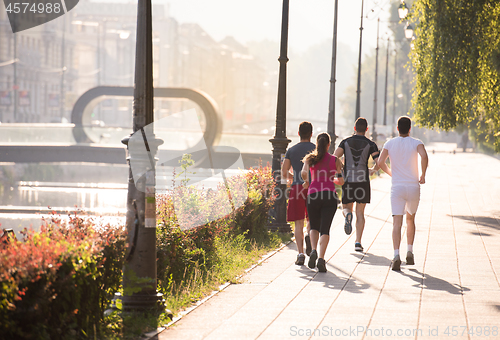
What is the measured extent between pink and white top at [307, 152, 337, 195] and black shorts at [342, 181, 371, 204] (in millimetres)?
1324

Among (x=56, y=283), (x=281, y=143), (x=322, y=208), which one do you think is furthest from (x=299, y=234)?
(x=56, y=283)

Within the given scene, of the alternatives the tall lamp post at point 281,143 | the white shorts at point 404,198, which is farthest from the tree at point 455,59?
the white shorts at point 404,198

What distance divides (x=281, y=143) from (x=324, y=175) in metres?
3.54

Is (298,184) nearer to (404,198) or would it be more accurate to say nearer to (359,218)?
(404,198)

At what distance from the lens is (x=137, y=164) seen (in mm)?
5945

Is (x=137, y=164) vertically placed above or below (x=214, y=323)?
above

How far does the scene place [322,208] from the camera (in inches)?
320

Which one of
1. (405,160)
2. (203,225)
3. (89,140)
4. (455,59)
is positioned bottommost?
(89,140)

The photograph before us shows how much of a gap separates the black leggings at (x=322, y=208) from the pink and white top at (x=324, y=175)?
2.5 inches

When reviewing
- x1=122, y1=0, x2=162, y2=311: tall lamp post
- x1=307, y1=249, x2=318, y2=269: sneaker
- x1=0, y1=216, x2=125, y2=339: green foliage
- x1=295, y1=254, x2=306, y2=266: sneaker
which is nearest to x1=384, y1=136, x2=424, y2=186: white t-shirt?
x1=307, y1=249, x2=318, y2=269: sneaker

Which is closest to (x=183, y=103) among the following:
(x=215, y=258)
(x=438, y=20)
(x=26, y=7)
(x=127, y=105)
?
(x=127, y=105)

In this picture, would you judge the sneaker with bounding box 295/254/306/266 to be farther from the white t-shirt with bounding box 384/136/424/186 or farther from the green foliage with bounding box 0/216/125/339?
the green foliage with bounding box 0/216/125/339

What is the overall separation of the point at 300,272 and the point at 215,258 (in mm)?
1030

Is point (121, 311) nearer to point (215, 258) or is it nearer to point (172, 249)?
point (172, 249)
